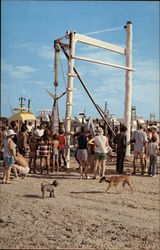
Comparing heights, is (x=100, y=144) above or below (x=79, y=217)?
above

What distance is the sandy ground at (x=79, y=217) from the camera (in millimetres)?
4465

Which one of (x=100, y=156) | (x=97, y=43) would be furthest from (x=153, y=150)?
(x=97, y=43)

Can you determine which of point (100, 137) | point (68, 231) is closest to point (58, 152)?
point (100, 137)

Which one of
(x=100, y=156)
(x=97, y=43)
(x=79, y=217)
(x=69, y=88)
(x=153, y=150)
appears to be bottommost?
(x=79, y=217)

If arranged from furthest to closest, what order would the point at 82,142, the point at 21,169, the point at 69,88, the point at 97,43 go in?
the point at 97,43
the point at 69,88
the point at 21,169
the point at 82,142

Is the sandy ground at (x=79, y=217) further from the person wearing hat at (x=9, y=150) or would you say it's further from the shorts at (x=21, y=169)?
the shorts at (x=21, y=169)

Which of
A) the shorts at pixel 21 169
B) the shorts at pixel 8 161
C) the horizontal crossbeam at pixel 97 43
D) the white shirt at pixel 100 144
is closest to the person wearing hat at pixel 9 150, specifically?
→ the shorts at pixel 8 161

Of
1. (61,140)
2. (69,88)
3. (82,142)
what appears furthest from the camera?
(69,88)

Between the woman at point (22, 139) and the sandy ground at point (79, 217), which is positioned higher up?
the woman at point (22, 139)

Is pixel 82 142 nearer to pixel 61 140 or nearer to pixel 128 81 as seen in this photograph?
pixel 61 140

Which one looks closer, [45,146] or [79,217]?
[79,217]

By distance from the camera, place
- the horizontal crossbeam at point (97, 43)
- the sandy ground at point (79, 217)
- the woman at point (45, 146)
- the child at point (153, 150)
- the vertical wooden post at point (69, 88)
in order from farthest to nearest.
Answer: the horizontal crossbeam at point (97, 43), the vertical wooden post at point (69, 88), the child at point (153, 150), the woman at point (45, 146), the sandy ground at point (79, 217)

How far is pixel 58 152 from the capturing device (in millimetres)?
9797

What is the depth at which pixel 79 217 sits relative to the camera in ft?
→ 17.9
